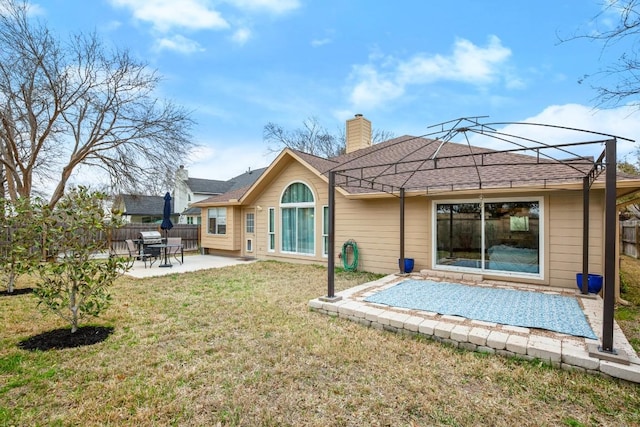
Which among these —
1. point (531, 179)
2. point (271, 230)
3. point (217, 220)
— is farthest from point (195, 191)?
point (531, 179)

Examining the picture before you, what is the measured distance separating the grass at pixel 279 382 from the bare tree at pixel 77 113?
34.2ft

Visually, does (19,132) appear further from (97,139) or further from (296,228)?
(296,228)

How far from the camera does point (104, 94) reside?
12742mm

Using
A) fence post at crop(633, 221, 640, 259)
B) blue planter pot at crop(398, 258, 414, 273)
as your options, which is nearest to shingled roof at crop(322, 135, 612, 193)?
blue planter pot at crop(398, 258, 414, 273)

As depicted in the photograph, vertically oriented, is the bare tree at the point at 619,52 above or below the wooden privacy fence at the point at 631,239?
above

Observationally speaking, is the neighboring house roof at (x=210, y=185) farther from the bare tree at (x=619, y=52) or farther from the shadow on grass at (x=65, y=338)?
the bare tree at (x=619, y=52)

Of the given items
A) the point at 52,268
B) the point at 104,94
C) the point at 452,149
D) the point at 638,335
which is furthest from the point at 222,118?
the point at 638,335

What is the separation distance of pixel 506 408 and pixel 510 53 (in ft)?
32.4

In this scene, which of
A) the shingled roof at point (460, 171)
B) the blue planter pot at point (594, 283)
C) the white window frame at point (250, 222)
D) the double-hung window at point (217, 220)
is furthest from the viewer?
the double-hung window at point (217, 220)

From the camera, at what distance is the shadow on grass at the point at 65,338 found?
3.95 metres

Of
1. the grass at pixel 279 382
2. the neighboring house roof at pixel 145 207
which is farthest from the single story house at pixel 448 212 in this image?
the neighboring house roof at pixel 145 207

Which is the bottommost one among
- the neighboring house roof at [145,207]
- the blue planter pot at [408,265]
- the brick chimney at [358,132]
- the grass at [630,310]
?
the grass at [630,310]

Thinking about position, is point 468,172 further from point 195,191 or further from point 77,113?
point 195,191

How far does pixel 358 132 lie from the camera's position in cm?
1320
